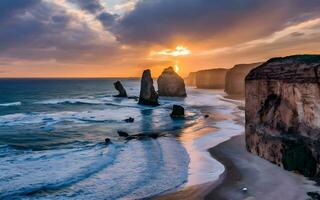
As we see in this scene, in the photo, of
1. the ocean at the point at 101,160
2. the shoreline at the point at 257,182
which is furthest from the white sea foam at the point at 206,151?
the shoreline at the point at 257,182

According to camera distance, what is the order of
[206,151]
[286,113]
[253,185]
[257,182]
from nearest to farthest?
[253,185], [257,182], [286,113], [206,151]

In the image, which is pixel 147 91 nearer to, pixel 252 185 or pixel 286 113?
pixel 286 113

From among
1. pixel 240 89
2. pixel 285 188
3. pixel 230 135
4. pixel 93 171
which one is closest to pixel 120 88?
pixel 240 89

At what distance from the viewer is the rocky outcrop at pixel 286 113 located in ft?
73.6

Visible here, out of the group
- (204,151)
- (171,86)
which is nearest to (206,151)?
(204,151)

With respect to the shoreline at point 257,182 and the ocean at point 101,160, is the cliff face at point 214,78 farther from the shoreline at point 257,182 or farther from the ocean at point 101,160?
the shoreline at point 257,182

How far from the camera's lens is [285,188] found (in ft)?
67.9

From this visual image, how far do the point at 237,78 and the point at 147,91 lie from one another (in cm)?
Answer: 5162

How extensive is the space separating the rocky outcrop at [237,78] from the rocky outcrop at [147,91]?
48821mm

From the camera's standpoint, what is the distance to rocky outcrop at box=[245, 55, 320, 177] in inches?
883

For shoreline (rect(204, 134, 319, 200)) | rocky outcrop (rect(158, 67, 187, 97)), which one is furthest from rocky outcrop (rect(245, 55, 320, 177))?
rocky outcrop (rect(158, 67, 187, 97))

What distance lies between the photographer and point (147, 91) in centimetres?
8262

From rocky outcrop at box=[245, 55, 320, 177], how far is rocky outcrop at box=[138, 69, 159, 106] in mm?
50533

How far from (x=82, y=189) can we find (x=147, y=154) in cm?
1061
